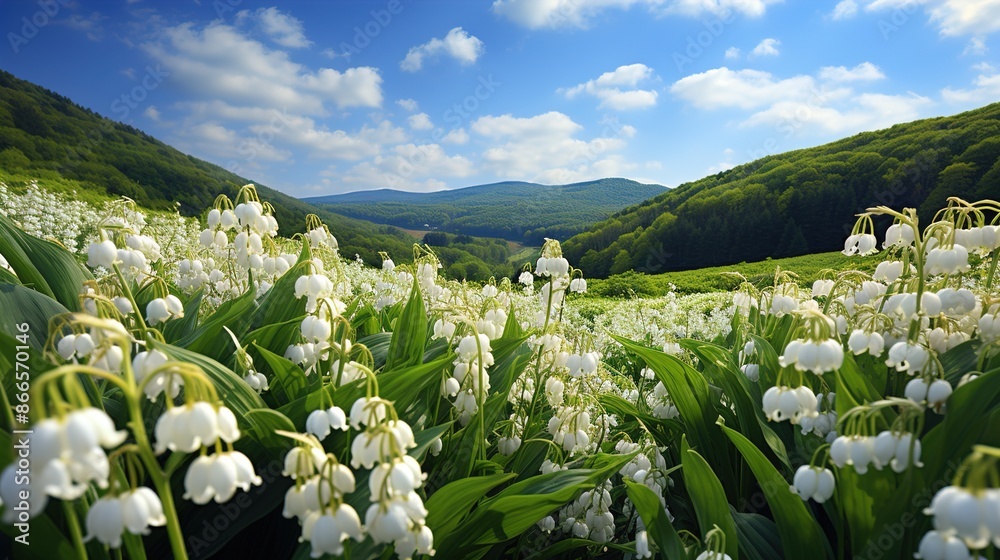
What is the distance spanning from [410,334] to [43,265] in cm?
229

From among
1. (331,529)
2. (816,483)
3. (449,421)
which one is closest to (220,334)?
(449,421)

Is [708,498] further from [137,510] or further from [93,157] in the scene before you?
[93,157]

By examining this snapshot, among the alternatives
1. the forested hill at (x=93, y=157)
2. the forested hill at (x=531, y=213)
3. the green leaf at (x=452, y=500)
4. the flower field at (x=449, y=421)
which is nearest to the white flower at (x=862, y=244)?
the flower field at (x=449, y=421)

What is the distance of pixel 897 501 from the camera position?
179 centimetres

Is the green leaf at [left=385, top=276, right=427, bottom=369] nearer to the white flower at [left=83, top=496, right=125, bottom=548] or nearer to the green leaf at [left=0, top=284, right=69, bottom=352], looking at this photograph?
the green leaf at [left=0, top=284, right=69, bottom=352]

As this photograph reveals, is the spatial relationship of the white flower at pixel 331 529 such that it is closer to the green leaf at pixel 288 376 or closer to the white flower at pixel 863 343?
the green leaf at pixel 288 376

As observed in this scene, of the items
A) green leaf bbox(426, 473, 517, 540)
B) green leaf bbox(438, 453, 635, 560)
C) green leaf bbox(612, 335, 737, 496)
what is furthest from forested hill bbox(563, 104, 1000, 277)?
green leaf bbox(426, 473, 517, 540)

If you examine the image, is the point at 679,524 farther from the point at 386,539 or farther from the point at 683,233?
the point at 683,233

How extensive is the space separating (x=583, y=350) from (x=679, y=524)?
1.30m

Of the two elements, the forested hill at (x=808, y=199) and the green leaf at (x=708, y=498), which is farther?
the forested hill at (x=808, y=199)

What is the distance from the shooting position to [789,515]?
2049 millimetres

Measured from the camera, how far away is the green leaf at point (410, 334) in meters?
2.77

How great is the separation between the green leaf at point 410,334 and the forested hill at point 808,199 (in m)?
42.7

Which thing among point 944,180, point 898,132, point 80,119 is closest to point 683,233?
point 944,180
